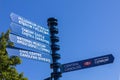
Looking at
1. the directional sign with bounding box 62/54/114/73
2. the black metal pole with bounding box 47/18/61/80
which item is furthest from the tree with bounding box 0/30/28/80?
the directional sign with bounding box 62/54/114/73

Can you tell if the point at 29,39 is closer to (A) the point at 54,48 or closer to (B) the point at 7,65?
(A) the point at 54,48

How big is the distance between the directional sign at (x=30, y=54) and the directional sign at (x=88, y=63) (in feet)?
2.82

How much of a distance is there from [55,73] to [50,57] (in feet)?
2.55

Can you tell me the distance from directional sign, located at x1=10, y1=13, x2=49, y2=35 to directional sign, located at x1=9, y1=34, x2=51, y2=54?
2.26 ft

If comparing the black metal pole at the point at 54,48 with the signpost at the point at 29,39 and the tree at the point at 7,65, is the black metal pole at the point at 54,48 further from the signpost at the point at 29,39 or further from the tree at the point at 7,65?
the tree at the point at 7,65

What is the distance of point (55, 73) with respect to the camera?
1745cm

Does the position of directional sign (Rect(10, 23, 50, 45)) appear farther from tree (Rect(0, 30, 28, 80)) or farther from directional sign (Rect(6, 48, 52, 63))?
tree (Rect(0, 30, 28, 80))

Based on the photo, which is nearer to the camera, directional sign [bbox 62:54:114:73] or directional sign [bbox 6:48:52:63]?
directional sign [bbox 6:48:52:63]

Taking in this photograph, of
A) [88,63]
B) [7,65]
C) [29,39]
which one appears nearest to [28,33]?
[29,39]

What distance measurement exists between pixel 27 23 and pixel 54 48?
65.7 inches

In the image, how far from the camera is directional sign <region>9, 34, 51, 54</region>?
1639 centimetres

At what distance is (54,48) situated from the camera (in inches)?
708

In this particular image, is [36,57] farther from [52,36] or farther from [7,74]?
[7,74]

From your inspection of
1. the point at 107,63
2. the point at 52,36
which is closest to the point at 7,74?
the point at 52,36
